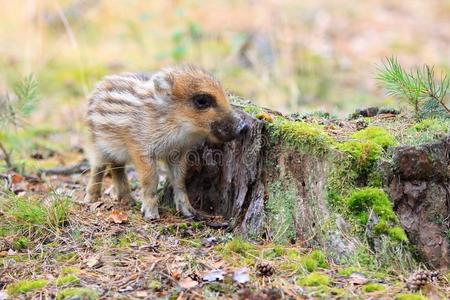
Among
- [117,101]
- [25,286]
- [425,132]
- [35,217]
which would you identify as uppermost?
[117,101]

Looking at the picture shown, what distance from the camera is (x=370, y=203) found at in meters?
4.69

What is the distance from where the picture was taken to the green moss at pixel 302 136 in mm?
4926

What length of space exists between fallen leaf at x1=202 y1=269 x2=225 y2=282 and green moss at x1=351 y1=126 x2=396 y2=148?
1.48m

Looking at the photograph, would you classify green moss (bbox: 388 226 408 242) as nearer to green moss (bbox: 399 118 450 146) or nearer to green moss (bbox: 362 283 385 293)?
green moss (bbox: 362 283 385 293)

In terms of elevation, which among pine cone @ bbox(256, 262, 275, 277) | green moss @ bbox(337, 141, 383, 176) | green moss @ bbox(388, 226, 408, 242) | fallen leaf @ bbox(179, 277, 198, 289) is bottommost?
fallen leaf @ bbox(179, 277, 198, 289)

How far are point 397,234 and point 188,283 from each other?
1.47m

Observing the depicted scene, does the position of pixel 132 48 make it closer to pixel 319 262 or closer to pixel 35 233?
pixel 35 233

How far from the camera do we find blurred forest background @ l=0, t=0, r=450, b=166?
11.3 m

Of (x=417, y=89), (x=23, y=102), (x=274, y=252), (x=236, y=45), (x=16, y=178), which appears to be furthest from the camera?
(x=236, y=45)

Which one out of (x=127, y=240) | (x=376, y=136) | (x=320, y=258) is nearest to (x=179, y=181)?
(x=127, y=240)

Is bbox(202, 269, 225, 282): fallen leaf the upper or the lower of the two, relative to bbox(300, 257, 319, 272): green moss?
lower

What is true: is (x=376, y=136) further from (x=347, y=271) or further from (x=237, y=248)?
(x=237, y=248)

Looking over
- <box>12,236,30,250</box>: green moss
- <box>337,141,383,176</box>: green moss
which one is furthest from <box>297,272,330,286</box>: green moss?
<box>12,236,30,250</box>: green moss

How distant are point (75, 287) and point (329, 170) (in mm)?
1976
